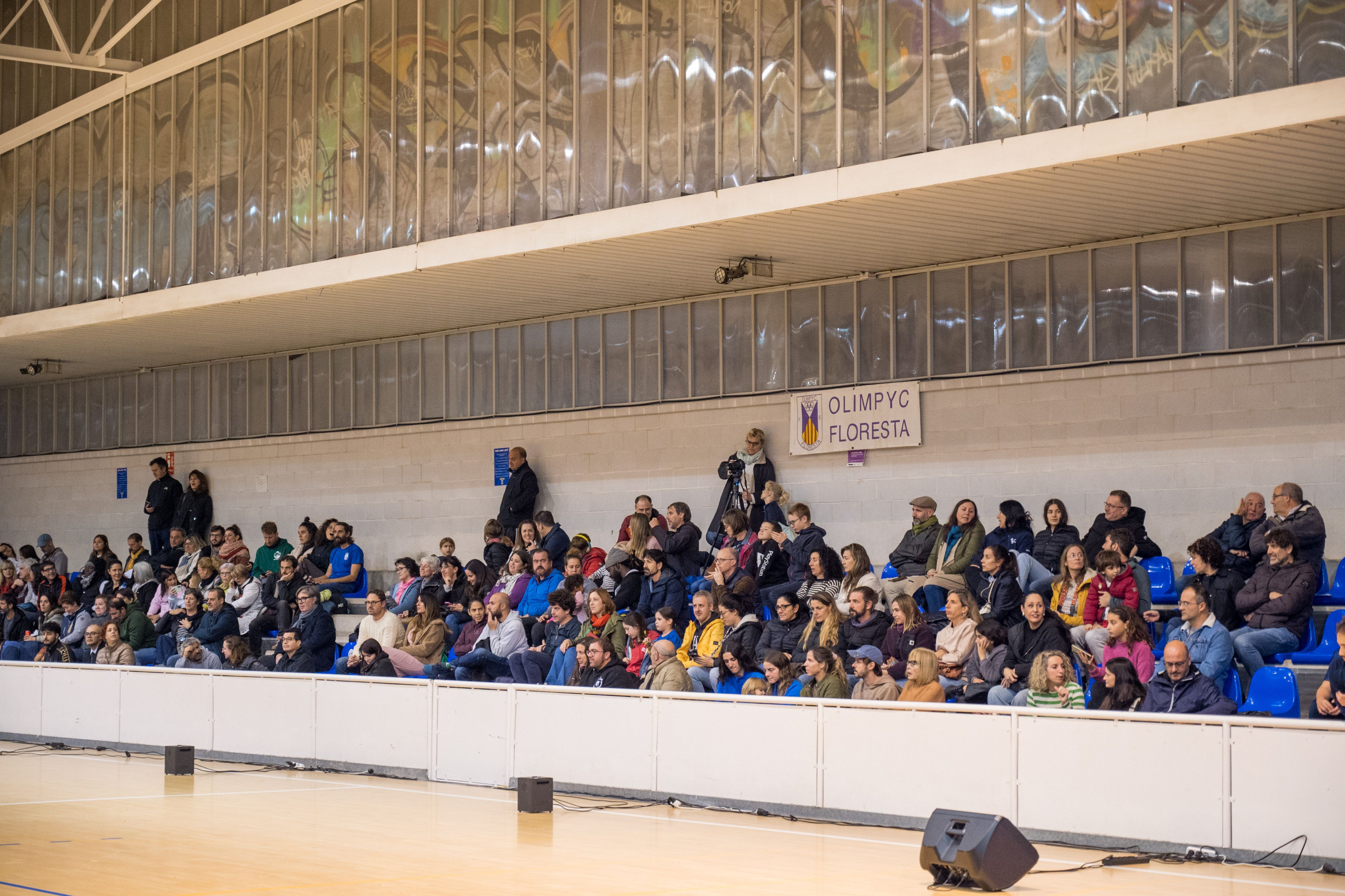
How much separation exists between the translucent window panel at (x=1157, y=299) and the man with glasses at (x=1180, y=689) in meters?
4.40

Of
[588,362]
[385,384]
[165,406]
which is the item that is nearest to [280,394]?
[385,384]

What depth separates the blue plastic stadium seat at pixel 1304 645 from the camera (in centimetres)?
1052

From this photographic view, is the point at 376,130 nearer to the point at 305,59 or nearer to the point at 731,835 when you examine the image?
the point at 305,59

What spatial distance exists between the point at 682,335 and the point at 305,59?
17.2ft

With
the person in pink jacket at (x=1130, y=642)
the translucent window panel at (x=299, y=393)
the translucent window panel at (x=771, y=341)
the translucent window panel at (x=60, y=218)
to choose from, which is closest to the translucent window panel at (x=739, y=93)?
the translucent window panel at (x=771, y=341)

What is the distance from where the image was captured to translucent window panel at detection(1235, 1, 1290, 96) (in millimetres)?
10031

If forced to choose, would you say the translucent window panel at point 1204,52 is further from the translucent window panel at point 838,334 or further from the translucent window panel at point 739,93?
the translucent window panel at point 838,334

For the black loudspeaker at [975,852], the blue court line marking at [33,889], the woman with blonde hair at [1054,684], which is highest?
the woman with blonde hair at [1054,684]

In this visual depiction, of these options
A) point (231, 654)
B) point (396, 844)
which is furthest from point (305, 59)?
point (396, 844)

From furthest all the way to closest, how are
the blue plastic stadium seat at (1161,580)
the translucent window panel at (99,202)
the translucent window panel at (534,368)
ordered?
the translucent window panel at (99,202), the translucent window panel at (534,368), the blue plastic stadium seat at (1161,580)

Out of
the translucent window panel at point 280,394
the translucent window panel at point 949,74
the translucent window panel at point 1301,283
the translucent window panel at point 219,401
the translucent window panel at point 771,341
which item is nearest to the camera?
the translucent window panel at point 949,74

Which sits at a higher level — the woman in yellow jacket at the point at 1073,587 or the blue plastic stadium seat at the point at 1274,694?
the woman in yellow jacket at the point at 1073,587

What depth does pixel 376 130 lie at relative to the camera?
16.0 metres

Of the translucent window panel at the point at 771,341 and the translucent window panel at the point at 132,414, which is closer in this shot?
the translucent window panel at the point at 771,341
